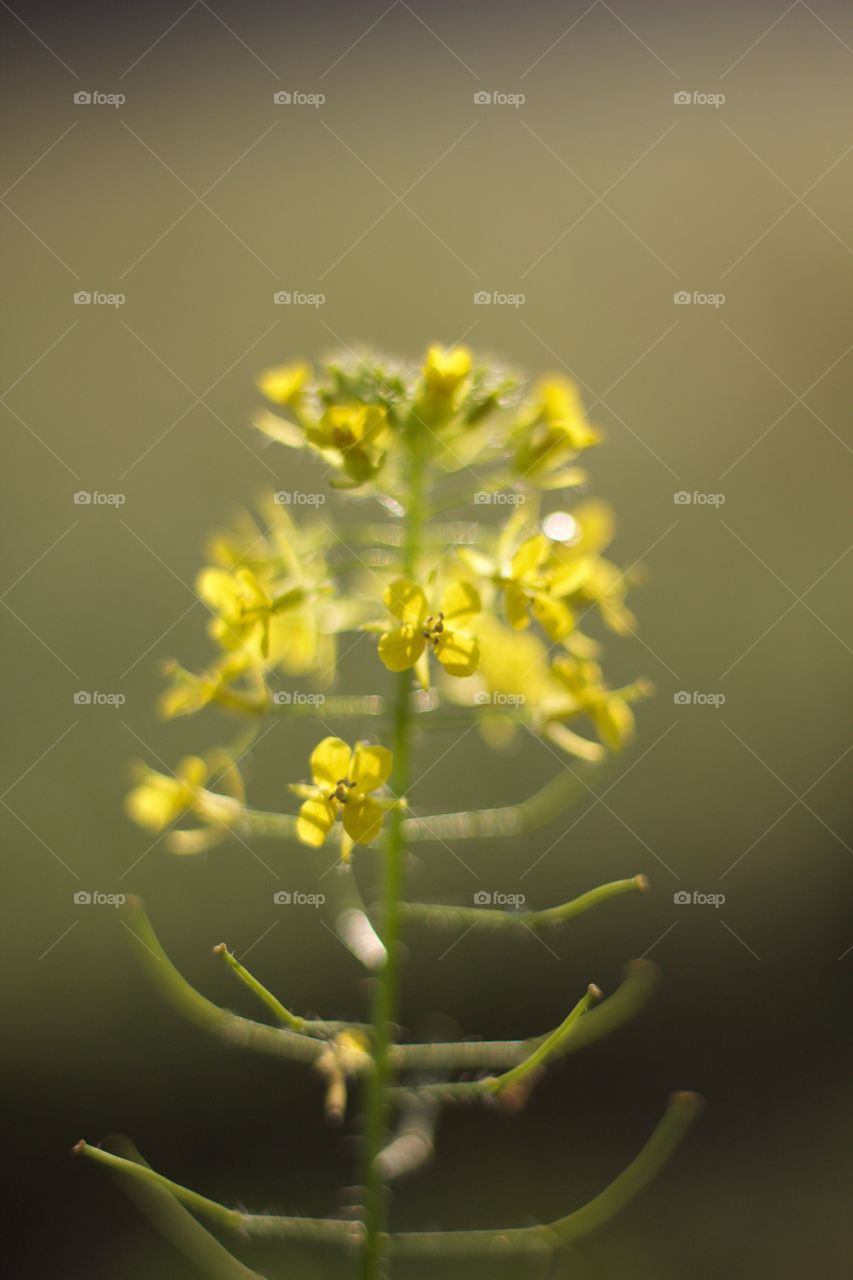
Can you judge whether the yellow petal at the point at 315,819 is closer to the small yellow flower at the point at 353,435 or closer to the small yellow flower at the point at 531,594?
the small yellow flower at the point at 531,594

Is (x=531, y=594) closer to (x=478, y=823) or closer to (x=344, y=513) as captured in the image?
(x=478, y=823)

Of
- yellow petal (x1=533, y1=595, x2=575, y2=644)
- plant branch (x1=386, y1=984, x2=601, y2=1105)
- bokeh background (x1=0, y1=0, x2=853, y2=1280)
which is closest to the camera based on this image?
plant branch (x1=386, y1=984, x2=601, y2=1105)

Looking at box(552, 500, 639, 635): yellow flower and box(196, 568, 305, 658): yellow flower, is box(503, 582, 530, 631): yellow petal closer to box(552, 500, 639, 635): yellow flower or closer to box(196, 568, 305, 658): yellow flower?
box(552, 500, 639, 635): yellow flower

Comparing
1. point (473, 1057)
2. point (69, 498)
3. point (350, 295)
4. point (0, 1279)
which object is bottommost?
point (0, 1279)

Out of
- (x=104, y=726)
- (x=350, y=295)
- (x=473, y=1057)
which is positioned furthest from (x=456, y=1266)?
(x=350, y=295)

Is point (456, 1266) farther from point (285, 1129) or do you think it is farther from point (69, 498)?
point (69, 498)

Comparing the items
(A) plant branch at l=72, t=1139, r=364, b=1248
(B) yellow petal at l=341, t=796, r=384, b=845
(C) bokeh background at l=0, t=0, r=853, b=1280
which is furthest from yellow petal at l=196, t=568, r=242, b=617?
(C) bokeh background at l=0, t=0, r=853, b=1280

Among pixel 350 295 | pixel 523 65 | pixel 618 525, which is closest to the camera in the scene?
pixel 523 65
